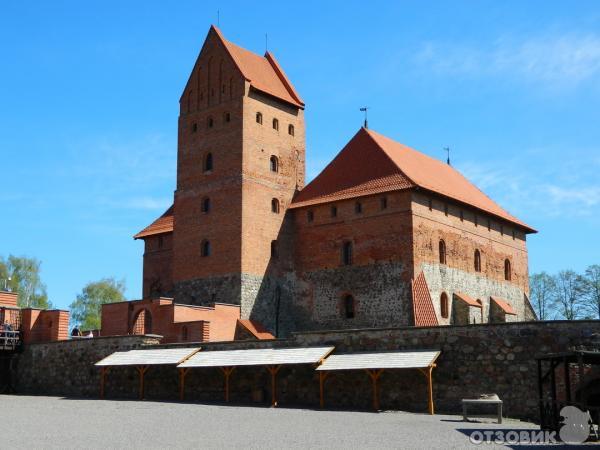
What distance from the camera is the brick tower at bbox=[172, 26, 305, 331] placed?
114 ft

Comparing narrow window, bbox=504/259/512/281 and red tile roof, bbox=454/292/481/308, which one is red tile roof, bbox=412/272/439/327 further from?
narrow window, bbox=504/259/512/281

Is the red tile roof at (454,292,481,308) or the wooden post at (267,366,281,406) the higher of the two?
the red tile roof at (454,292,481,308)

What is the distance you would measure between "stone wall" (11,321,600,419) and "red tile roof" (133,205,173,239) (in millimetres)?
13427

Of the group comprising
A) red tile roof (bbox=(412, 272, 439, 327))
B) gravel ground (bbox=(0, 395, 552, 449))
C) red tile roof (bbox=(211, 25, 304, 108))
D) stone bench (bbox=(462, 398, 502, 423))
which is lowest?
gravel ground (bbox=(0, 395, 552, 449))

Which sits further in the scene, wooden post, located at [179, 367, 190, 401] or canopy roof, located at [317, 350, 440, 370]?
wooden post, located at [179, 367, 190, 401]

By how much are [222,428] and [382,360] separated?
6245mm

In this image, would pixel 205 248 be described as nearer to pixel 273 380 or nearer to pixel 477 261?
pixel 477 261

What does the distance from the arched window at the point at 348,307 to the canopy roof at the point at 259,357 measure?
975 centimetres

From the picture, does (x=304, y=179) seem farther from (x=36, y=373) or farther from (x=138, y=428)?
(x=138, y=428)

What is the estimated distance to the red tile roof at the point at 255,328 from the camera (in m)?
32.7

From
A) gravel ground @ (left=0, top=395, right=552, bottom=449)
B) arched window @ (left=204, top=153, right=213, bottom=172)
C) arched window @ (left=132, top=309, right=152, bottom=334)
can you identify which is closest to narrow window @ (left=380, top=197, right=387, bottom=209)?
arched window @ (left=204, top=153, right=213, bottom=172)

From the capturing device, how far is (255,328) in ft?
109

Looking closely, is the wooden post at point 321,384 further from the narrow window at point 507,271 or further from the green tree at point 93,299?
the green tree at point 93,299

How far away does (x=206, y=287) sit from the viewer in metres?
35.2
